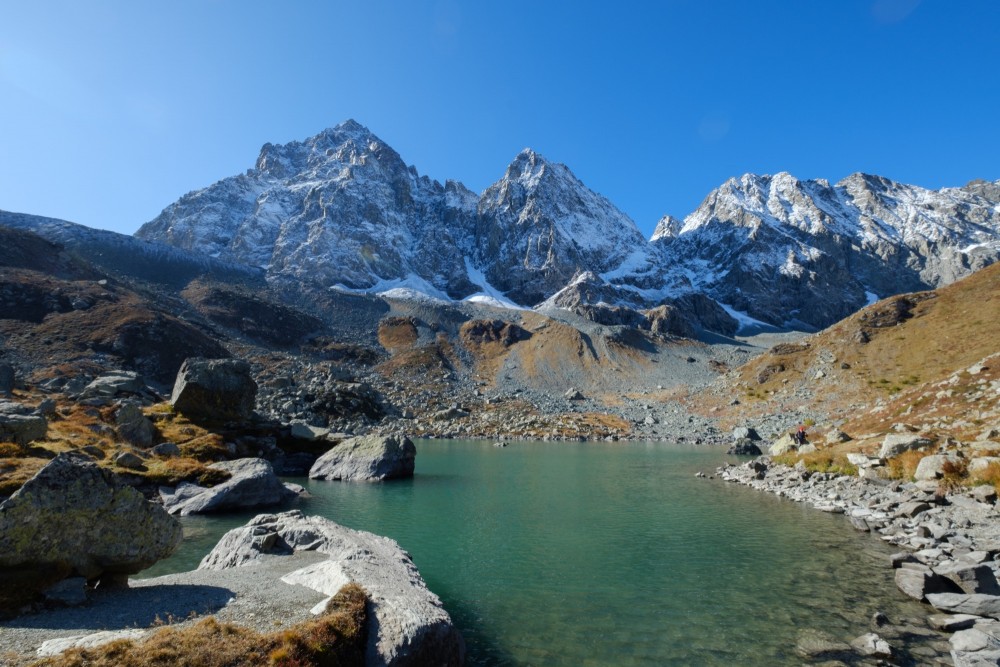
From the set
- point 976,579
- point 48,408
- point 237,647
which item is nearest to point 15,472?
point 237,647

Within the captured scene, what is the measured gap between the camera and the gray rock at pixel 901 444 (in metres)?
28.7

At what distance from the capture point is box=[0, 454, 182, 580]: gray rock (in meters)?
10.2

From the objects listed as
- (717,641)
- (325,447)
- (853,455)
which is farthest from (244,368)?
(853,455)

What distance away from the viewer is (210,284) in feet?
578

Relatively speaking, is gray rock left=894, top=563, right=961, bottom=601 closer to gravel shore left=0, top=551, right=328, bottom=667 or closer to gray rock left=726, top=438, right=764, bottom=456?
→ gravel shore left=0, top=551, right=328, bottom=667

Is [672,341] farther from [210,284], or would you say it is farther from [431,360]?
[210,284]

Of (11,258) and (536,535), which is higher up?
(11,258)

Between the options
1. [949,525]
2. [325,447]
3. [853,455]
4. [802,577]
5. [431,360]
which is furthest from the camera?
[431,360]

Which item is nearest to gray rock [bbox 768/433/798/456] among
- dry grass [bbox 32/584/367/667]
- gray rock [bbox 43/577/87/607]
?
dry grass [bbox 32/584/367/667]

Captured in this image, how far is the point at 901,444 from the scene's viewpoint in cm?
2952

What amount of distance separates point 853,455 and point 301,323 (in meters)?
161

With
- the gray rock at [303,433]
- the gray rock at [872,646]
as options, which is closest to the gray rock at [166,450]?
the gray rock at [303,433]

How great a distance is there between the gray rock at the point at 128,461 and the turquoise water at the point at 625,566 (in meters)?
6.28

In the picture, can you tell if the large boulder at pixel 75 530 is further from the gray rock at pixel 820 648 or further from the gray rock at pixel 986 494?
the gray rock at pixel 986 494
